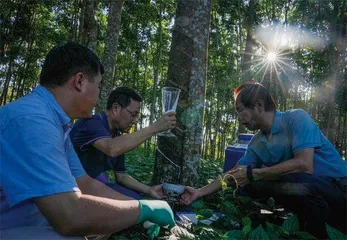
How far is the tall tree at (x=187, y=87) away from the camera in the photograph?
11.1ft

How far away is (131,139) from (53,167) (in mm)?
1415

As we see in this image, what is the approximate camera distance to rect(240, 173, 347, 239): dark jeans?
2.34 metres

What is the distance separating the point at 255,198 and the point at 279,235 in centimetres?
93

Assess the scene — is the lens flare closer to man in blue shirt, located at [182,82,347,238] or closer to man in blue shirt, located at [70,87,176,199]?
man in blue shirt, located at [182,82,347,238]

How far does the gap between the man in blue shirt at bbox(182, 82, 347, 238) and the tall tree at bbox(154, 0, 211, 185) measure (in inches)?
19.4

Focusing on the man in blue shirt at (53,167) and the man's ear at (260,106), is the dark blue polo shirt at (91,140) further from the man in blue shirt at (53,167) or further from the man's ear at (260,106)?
the man's ear at (260,106)

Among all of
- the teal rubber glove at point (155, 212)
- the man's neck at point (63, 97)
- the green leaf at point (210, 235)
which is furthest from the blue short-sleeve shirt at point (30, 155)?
the green leaf at point (210, 235)

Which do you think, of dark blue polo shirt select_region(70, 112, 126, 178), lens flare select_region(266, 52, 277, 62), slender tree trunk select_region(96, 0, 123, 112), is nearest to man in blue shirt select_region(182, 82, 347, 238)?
dark blue polo shirt select_region(70, 112, 126, 178)

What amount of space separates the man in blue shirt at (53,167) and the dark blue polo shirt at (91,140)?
1.02m

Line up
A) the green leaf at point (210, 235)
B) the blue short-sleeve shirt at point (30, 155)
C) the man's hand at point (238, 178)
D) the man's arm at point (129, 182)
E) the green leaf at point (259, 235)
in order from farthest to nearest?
the man's arm at point (129, 182)
the man's hand at point (238, 178)
the green leaf at point (210, 235)
the green leaf at point (259, 235)
the blue short-sleeve shirt at point (30, 155)

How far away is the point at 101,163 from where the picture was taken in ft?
10.0

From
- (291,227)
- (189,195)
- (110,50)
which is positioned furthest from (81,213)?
(110,50)

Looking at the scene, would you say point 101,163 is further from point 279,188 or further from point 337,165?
point 337,165

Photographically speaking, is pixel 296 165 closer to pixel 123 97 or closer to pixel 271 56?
pixel 123 97
